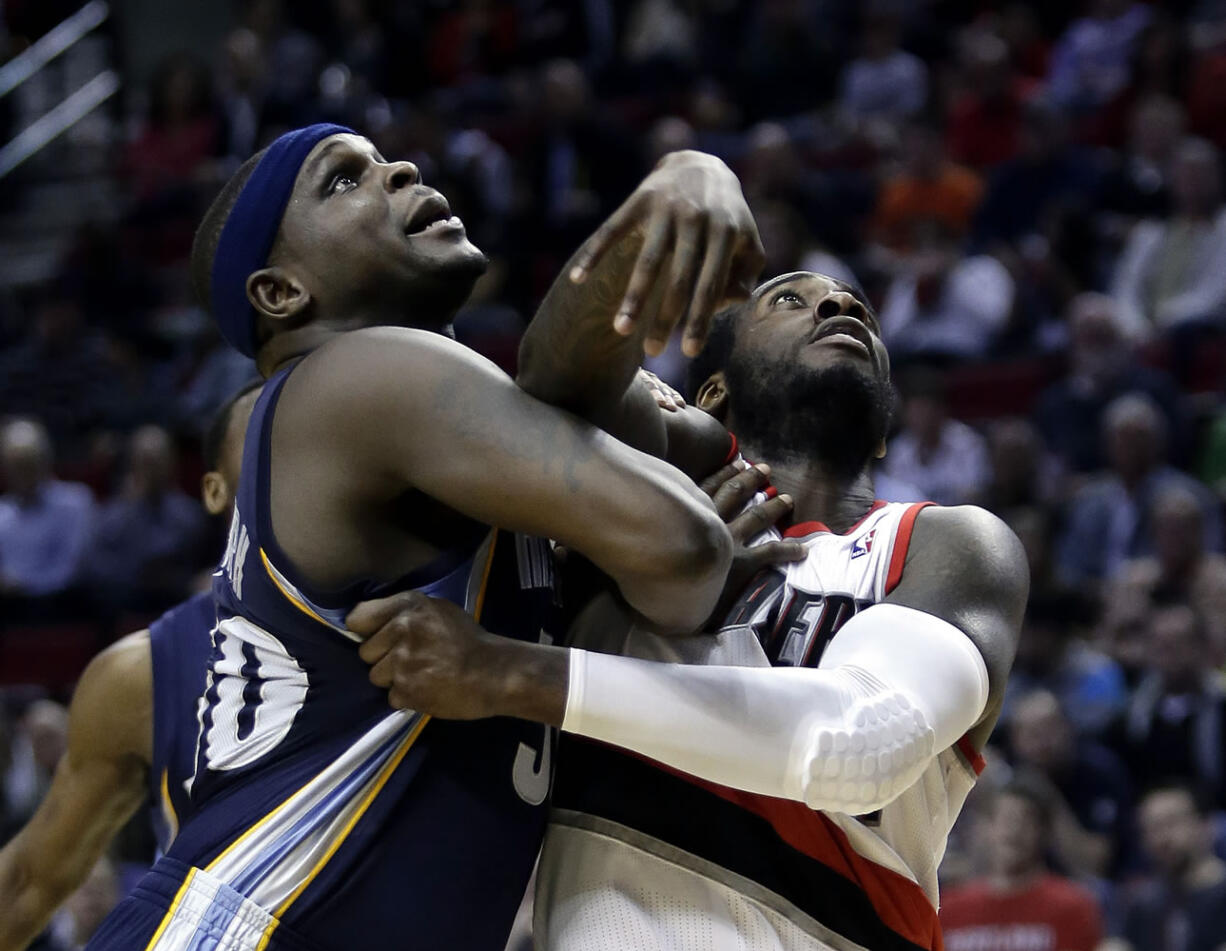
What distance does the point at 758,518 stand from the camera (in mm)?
3393

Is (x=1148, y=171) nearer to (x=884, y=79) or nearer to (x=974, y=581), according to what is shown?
(x=884, y=79)

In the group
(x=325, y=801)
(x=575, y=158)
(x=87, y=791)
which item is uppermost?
(x=325, y=801)

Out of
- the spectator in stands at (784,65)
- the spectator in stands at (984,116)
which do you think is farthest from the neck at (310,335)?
the spectator in stands at (784,65)

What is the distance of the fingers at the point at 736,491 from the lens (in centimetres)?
338

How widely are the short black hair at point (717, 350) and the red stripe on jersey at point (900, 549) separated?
62 centimetres

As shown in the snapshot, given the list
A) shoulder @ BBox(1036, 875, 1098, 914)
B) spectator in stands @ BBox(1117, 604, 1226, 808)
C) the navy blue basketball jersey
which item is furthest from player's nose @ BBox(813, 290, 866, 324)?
spectator in stands @ BBox(1117, 604, 1226, 808)

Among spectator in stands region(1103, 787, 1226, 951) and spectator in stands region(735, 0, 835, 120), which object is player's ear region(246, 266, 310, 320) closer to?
spectator in stands region(1103, 787, 1226, 951)

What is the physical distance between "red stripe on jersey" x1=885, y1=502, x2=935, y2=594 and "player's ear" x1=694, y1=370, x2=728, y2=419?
58 centimetres

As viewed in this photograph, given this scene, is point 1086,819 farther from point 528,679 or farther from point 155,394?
point 155,394

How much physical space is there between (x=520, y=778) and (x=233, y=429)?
5.99ft

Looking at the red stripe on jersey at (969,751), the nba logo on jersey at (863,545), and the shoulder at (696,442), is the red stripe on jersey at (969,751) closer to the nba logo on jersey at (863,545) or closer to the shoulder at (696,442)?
the nba logo on jersey at (863,545)

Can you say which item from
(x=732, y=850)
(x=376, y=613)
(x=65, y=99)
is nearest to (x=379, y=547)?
(x=376, y=613)

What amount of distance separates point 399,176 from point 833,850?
4.72 feet

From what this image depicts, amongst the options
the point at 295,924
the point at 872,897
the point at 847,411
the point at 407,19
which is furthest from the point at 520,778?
the point at 407,19
